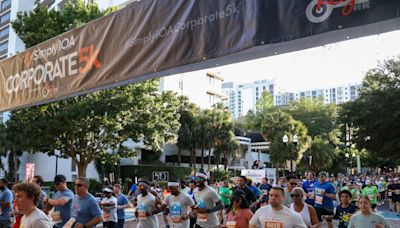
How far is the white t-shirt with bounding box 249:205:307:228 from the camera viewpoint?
4.71m

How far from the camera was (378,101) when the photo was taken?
1137 inches

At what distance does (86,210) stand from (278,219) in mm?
3095

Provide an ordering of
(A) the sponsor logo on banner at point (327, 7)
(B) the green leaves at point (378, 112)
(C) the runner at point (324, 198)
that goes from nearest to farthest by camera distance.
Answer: (A) the sponsor logo on banner at point (327, 7)
(C) the runner at point (324, 198)
(B) the green leaves at point (378, 112)

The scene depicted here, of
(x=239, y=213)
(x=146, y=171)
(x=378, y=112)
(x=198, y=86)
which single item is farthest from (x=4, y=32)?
(x=239, y=213)

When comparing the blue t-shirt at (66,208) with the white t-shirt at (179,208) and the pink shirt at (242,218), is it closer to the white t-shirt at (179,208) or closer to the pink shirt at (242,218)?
the white t-shirt at (179,208)

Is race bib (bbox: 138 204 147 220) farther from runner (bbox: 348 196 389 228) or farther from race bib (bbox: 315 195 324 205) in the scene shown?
race bib (bbox: 315 195 324 205)

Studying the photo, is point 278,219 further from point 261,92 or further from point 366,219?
point 261,92

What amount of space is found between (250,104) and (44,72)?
153 meters

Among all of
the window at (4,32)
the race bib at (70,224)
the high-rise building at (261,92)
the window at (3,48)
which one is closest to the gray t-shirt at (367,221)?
the race bib at (70,224)

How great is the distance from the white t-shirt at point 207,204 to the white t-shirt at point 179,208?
288 mm

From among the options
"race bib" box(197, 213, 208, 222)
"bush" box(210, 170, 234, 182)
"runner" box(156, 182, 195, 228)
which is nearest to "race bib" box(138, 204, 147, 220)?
"runner" box(156, 182, 195, 228)

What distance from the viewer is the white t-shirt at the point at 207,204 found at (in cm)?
816

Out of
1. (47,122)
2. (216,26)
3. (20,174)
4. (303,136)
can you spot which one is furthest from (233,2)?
(20,174)

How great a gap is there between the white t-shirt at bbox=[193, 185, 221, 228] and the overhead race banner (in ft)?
13.0
